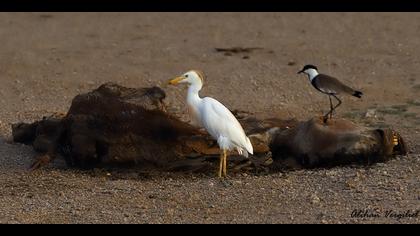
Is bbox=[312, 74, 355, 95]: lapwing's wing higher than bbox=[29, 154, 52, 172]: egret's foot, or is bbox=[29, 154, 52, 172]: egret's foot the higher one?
bbox=[312, 74, 355, 95]: lapwing's wing

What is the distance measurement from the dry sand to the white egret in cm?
31

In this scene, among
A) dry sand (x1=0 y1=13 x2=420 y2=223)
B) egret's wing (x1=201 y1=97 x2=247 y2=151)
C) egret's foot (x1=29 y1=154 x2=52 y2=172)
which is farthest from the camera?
egret's foot (x1=29 y1=154 x2=52 y2=172)

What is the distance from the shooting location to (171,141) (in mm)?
9070

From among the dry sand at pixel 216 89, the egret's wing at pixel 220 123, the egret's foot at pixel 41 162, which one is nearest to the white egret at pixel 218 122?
the egret's wing at pixel 220 123

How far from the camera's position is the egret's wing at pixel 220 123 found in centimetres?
893

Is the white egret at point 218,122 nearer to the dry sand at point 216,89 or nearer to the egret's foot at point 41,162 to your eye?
the dry sand at point 216,89

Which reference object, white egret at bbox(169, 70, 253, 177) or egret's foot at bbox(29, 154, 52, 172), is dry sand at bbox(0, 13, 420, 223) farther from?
white egret at bbox(169, 70, 253, 177)

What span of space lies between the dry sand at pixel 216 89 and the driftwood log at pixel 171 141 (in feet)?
0.57

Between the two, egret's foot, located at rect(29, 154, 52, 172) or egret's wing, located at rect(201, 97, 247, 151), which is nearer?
egret's wing, located at rect(201, 97, 247, 151)

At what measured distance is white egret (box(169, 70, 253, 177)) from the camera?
8.94 meters

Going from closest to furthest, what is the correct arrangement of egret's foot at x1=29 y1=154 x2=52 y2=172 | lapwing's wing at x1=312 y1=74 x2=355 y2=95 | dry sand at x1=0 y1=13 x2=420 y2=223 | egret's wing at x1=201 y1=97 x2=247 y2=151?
dry sand at x1=0 y1=13 x2=420 y2=223
egret's wing at x1=201 y1=97 x2=247 y2=151
egret's foot at x1=29 y1=154 x2=52 y2=172
lapwing's wing at x1=312 y1=74 x2=355 y2=95

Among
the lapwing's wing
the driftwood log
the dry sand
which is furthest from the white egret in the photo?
the lapwing's wing

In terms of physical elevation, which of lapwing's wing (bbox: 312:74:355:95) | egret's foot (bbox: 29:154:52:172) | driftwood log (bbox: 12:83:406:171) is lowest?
egret's foot (bbox: 29:154:52:172)

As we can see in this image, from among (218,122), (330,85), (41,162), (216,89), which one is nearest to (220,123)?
(218,122)
